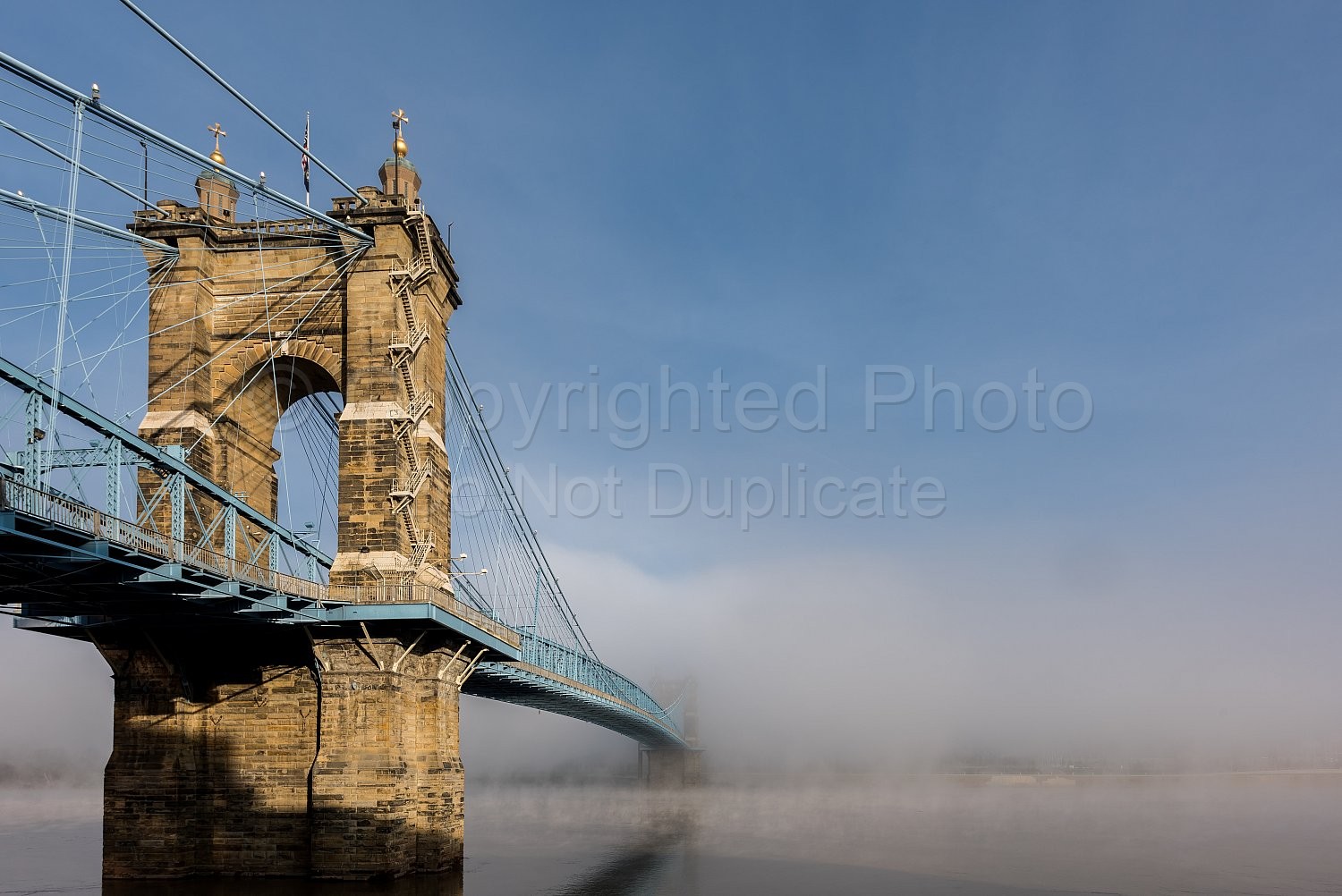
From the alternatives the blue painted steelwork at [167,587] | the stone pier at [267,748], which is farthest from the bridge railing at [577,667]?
the stone pier at [267,748]

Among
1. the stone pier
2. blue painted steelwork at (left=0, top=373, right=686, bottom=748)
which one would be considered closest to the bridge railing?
blue painted steelwork at (left=0, top=373, right=686, bottom=748)

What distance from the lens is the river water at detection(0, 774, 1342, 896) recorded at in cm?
4359

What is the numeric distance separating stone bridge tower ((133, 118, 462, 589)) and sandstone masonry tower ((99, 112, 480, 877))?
0.07 metres

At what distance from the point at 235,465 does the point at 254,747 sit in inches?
414

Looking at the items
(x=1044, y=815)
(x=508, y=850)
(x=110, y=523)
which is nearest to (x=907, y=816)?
(x=1044, y=815)

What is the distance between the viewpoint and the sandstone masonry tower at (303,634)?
37.6m

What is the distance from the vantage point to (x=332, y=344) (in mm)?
42750

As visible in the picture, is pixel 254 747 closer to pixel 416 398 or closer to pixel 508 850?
pixel 416 398

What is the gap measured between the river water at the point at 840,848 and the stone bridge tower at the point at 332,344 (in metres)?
12.9

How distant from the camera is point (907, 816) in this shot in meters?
86.1

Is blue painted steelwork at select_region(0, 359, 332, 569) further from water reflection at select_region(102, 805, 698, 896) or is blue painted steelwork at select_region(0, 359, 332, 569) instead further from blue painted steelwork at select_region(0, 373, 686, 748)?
water reflection at select_region(102, 805, 698, 896)

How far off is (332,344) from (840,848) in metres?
36.3

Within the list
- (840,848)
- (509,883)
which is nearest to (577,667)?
(840,848)

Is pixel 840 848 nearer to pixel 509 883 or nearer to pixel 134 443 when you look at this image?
pixel 509 883
